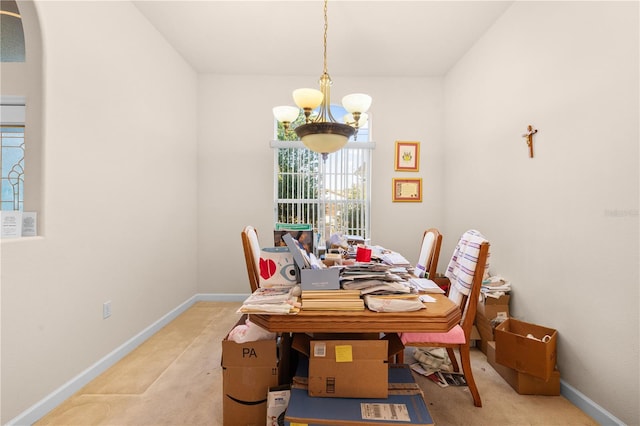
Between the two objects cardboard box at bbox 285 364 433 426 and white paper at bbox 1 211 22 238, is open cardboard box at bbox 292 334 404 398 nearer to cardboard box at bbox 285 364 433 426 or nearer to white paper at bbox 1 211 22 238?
cardboard box at bbox 285 364 433 426

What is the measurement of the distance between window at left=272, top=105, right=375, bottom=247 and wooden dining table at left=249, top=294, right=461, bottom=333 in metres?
2.66

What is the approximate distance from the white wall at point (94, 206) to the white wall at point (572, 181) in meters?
3.14

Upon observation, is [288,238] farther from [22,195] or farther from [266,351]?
[22,195]

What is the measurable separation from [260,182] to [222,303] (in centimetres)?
158

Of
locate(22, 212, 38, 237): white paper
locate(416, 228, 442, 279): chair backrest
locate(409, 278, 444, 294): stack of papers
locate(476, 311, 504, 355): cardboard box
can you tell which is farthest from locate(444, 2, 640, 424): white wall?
locate(22, 212, 38, 237): white paper

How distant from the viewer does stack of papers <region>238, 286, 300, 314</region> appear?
1.15m

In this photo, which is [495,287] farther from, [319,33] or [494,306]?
[319,33]

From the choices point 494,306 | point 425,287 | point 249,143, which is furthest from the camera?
point 249,143

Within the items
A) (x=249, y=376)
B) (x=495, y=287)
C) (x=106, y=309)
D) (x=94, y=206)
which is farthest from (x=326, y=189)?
(x=249, y=376)

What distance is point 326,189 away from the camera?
3.83 m

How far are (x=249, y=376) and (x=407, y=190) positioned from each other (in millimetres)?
2989

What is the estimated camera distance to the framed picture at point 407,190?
3807mm

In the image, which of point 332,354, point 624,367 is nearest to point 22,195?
point 332,354

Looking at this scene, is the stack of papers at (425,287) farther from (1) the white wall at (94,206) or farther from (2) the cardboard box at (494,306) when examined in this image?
(1) the white wall at (94,206)
